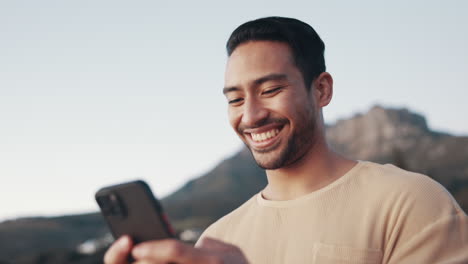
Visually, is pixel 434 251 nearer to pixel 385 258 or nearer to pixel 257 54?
pixel 385 258

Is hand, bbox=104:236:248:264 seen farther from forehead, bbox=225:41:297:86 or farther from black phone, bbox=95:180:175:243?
forehead, bbox=225:41:297:86

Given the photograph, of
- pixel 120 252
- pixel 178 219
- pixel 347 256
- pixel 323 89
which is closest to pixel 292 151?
pixel 323 89

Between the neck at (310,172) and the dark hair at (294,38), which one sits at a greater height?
the dark hair at (294,38)

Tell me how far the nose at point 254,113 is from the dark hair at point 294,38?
41cm

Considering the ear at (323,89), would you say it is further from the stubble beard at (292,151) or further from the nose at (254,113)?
the nose at (254,113)

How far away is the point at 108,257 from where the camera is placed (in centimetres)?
208

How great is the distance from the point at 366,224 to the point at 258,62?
1.39m

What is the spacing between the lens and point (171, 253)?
188cm

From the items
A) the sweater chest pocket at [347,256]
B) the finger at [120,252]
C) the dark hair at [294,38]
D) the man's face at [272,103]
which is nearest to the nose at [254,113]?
the man's face at [272,103]

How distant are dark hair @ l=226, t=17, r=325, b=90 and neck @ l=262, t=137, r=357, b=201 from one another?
21.2 inches

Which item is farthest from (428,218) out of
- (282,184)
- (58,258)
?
(58,258)

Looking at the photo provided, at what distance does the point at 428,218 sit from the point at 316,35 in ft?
5.65

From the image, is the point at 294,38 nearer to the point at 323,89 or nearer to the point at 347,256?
the point at 323,89

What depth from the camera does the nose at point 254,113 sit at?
3.62 metres
